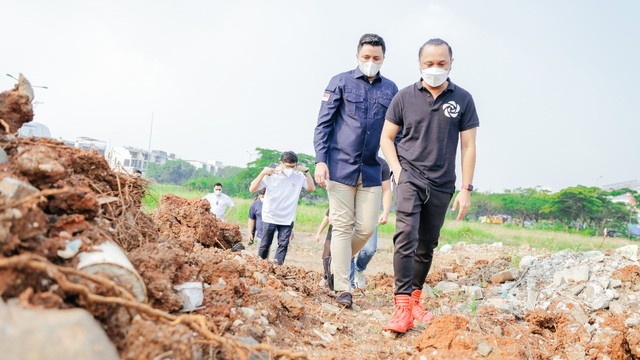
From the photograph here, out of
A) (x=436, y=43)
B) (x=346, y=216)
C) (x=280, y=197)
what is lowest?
(x=280, y=197)

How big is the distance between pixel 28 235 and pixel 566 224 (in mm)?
42867

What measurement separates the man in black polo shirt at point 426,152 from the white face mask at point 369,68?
570 millimetres

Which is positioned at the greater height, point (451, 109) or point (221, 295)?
point (451, 109)

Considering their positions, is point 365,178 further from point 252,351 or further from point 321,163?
point 252,351

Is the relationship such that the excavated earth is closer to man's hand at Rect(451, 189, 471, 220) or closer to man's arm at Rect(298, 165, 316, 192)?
man's hand at Rect(451, 189, 471, 220)

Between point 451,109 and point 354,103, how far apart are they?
0.90 m

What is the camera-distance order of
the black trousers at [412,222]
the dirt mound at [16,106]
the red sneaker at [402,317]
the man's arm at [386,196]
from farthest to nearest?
the man's arm at [386,196] < the black trousers at [412,222] < the red sneaker at [402,317] < the dirt mound at [16,106]

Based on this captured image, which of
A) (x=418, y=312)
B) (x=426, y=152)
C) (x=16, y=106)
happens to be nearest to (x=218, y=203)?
(x=418, y=312)

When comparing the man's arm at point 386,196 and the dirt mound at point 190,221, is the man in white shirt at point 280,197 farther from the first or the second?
the man's arm at point 386,196

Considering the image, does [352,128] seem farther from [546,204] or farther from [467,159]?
[546,204]

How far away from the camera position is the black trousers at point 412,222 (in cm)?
342

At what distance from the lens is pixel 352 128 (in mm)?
4164

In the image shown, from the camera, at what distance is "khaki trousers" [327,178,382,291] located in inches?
163

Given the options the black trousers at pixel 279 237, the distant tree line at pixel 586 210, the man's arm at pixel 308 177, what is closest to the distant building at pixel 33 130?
the black trousers at pixel 279 237
